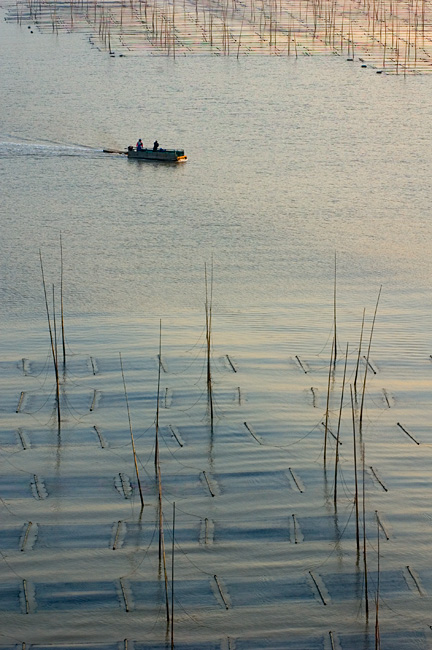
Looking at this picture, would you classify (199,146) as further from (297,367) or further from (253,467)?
(253,467)

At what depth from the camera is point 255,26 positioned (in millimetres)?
51812

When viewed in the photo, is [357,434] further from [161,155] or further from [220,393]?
[161,155]

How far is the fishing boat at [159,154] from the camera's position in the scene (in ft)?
97.3

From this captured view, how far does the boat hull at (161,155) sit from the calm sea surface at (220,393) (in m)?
0.40

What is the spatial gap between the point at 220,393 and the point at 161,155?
633 inches

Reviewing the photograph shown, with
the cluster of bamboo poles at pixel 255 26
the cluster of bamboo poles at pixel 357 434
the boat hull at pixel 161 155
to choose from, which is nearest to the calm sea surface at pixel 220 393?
the cluster of bamboo poles at pixel 357 434

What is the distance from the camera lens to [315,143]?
3170 centimetres

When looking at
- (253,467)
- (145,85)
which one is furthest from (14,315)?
(145,85)

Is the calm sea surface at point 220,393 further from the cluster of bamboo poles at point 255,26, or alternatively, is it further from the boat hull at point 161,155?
the cluster of bamboo poles at point 255,26

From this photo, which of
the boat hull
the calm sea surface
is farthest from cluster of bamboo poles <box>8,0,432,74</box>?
the boat hull

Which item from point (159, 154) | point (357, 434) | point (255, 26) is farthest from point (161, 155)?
point (255, 26)

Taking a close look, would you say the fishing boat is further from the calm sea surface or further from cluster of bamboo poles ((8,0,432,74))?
cluster of bamboo poles ((8,0,432,74))

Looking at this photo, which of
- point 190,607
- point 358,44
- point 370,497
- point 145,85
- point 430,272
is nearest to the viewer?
point 190,607

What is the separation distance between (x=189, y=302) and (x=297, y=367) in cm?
364
